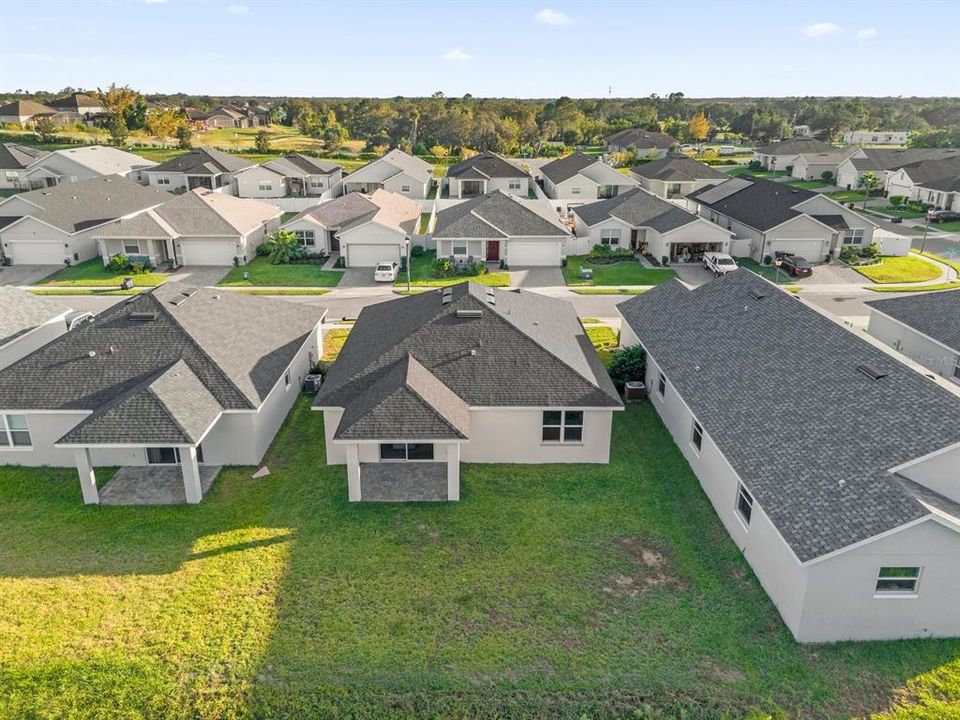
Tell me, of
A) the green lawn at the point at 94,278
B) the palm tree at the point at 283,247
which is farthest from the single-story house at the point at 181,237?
the palm tree at the point at 283,247

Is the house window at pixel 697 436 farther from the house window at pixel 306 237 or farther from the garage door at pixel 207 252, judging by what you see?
the garage door at pixel 207 252

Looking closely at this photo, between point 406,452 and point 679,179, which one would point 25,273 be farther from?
point 679,179

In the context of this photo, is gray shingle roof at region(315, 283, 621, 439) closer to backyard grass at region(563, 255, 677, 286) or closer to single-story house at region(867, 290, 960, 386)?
single-story house at region(867, 290, 960, 386)

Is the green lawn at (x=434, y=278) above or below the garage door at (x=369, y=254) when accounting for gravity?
below

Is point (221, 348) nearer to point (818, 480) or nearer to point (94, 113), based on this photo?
point (818, 480)

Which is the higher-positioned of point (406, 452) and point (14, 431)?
point (14, 431)

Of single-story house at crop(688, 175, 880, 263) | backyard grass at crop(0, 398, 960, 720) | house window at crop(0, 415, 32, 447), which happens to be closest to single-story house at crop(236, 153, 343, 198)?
single-story house at crop(688, 175, 880, 263)

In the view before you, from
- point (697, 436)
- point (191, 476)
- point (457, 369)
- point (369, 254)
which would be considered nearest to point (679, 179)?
point (369, 254)

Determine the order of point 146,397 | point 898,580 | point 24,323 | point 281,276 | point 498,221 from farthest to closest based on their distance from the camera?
point 498,221
point 281,276
point 24,323
point 146,397
point 898,580
